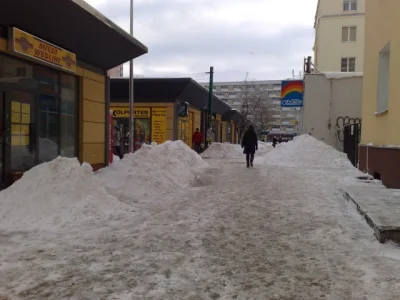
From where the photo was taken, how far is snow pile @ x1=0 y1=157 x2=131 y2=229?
20.4 feet

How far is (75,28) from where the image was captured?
31.9 ft

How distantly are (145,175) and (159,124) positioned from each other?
1414cm

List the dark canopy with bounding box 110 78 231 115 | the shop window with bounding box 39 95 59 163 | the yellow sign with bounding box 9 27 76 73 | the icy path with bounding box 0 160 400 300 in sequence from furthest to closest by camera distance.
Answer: the dark canopy with bounding box 110 78 231 115, the shop window with bounding box 39 95 59 163, the yellow sign with bounding box 9 27 76 73, the icy path with bounding box 0 160 400 300

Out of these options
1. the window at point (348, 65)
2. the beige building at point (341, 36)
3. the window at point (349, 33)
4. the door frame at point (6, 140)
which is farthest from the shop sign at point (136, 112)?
the window at point (349, 33)

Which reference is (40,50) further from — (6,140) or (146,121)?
(146,121)

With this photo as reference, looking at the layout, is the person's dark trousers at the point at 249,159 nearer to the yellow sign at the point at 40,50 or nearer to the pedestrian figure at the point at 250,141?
the pedestrian figure at the point at 250,141

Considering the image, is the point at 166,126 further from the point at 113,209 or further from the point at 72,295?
the point at 72,295

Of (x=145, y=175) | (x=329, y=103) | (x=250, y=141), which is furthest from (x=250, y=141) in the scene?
(x=329, y=103)

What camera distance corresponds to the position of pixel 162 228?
19.6 feet

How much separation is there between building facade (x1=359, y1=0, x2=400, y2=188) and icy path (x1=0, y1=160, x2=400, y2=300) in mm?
3001

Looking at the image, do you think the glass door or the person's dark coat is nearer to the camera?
the glass door

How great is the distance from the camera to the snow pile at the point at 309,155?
59.9 feet

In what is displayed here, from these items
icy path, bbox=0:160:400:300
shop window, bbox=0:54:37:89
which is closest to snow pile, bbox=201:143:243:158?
shop window, bbox=0:54:37:89

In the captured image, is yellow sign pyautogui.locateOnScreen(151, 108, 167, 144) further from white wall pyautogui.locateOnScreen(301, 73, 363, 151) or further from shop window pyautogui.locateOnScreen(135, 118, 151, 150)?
white wall pyautogui.locateOnScreen(301, 73, 363, 151)
